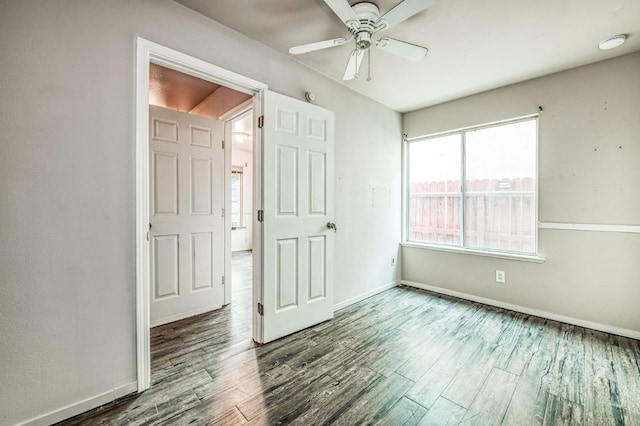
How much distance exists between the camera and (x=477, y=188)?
3.38m

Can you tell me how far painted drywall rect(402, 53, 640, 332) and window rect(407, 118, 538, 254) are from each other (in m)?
0.16

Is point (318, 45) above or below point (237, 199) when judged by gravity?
above

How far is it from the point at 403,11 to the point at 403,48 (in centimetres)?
40

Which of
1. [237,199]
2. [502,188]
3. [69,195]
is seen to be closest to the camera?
[69,195]

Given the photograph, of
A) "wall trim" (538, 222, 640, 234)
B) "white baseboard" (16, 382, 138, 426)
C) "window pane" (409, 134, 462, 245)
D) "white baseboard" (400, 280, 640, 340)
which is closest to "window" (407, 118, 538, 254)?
"window pane" (409, 134, 462, 245)

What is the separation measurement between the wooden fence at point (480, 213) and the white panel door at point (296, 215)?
1.76 metres

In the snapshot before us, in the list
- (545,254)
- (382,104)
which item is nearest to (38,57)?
(382,104)

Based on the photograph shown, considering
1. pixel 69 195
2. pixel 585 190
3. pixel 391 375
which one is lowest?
pixel 391 375

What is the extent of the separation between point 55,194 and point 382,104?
11.2ft

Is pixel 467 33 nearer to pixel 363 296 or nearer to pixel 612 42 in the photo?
pixel 612 42

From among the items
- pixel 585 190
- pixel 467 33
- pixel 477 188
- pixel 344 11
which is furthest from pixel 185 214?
pixel 585 190

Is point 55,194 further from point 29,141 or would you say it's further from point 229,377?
point 229,377

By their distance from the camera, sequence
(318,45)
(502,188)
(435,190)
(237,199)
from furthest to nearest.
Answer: (237,199) < (435,190) < (502,188) < (318,45)

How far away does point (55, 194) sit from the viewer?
147 cm
